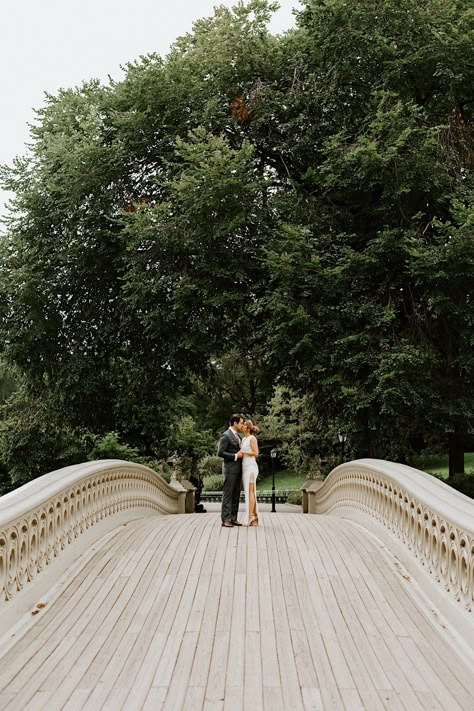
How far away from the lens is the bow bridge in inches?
186

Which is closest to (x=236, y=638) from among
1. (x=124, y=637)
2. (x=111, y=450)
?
(x=124, y=637)

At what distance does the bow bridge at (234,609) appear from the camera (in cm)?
472

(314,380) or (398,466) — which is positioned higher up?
(314,380)

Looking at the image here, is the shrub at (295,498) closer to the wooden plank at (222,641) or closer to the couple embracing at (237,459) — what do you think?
the couple embracing at (237,459)

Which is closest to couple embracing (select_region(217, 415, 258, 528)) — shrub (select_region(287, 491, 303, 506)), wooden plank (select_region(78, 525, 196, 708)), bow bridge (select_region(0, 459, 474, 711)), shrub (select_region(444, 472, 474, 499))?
bow bridge (select_region(0, 459, 474, 711))

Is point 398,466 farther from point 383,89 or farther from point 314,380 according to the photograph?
point 383,89

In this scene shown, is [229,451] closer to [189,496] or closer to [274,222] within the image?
[274,222]

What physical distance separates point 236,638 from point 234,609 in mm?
755

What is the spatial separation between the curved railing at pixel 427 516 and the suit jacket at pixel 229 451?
6.87ft

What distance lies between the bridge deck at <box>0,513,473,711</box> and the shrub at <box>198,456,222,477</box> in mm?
29856

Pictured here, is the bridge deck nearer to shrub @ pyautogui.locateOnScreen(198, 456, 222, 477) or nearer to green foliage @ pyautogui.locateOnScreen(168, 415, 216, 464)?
green foliage @ pyautogui.locateOnScreen(168, 415, 216, 464)

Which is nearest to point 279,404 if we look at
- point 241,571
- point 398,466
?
point 398,466

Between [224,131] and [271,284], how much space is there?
16.8ft

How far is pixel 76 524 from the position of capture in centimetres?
873
